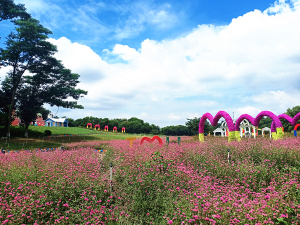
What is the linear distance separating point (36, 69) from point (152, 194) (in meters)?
26.0

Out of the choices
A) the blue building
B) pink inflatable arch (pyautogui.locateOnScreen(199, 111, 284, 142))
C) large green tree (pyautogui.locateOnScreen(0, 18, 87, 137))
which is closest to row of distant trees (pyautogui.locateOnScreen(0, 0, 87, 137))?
large green tree (pyautogui.locateOnScreen(0, 18, 87, 137))

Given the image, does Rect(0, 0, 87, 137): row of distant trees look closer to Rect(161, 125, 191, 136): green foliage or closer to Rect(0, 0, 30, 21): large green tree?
Rect(0, 0, 30, 21): large green tree

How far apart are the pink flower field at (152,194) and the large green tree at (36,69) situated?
68.7ft

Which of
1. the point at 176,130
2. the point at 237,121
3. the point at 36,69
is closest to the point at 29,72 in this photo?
the point at 36,69

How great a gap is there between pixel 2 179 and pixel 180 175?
4.85m

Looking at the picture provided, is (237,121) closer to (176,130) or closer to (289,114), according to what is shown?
(289,114)

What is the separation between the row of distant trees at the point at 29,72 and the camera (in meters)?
23.0

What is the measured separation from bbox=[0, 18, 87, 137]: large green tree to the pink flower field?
20926 mm

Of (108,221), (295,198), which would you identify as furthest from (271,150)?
(108,221)

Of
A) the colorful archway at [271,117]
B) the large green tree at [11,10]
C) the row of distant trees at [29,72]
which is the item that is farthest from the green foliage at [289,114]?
the large green tree at [11,10]

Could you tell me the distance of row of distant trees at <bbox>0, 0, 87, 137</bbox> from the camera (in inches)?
906

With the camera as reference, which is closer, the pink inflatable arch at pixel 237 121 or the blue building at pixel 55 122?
the pink inflatable arch at pixel 237 121

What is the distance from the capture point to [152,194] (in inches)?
191

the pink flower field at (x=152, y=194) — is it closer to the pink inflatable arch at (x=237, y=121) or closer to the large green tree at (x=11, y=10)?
the pink inflatable arch at (x=237, y=121)
